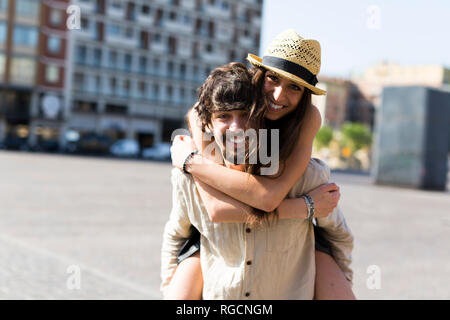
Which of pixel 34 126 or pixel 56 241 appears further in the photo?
pixel 34 126

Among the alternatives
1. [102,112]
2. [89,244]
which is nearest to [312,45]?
[89,244]

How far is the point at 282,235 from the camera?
211 cm

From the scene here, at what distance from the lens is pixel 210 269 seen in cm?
219

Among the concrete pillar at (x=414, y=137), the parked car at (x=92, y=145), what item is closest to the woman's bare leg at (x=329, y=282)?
the concrete pillar at (x=414, y=137)

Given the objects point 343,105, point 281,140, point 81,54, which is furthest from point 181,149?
point 343,105

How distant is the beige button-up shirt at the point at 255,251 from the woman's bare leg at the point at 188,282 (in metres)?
0.04

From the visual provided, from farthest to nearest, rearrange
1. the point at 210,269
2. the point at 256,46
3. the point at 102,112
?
the point at 256,46, the point at 102,112, the point at 210,269

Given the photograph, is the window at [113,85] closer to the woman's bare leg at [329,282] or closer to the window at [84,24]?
the window at [84,24]

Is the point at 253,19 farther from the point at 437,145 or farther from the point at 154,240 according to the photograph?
the point at 154,240

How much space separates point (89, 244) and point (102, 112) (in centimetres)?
5045

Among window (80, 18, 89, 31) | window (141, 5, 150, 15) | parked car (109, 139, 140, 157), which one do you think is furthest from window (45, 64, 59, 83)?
window (141, 5, 150, 15)

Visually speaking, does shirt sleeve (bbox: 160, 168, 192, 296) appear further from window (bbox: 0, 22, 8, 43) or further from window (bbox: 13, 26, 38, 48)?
window (bbox: 13, 26, 38, 48)

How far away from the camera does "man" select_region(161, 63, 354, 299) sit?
2088mm

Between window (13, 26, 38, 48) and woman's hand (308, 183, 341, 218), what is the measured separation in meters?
51.8
